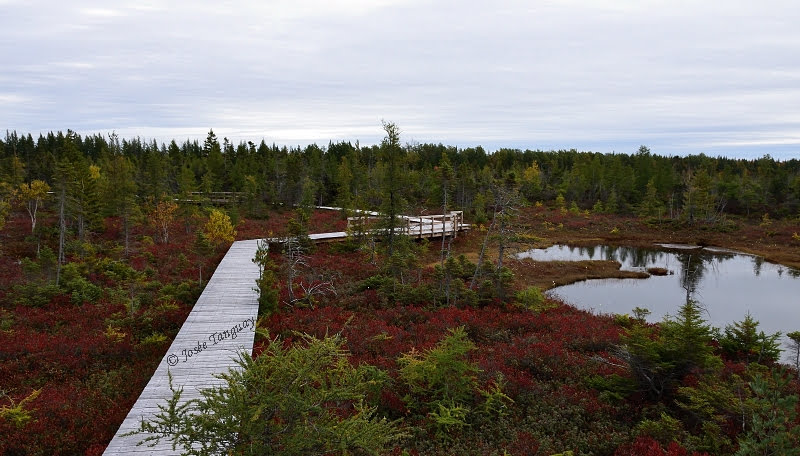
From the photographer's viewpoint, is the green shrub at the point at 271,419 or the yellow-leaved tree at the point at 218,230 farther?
the yellow-leaved tree at the point at 218,230

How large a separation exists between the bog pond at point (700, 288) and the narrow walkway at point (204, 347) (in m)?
15.7

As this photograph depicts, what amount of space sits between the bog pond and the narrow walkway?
51.6 feet

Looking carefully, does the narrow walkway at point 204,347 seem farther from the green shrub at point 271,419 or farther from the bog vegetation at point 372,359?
the green shrub at point 271,419

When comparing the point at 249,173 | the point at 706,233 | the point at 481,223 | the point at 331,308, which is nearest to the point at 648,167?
the point at 706,233

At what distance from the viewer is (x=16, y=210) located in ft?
131

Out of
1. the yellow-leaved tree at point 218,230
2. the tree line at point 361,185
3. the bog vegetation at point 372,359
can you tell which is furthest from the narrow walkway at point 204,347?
the tree line at point 361,185

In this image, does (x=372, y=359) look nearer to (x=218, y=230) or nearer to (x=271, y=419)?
(x=271, y=419)

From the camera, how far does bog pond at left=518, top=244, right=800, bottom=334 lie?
22417 millimetres

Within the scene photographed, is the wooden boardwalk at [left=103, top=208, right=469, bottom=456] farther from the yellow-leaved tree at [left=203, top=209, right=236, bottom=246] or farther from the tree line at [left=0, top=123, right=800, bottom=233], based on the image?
the tree line at [left=0, top=123, right=800, bottom=233]

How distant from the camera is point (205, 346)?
12.4m

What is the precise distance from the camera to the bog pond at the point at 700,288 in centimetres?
2242

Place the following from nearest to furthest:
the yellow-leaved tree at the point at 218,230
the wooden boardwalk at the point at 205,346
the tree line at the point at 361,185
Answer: the wooden boardwalk at the point at 205,346 < the yellow-leaved tree at the point at 218,230 < the tree line at the point at 361,185

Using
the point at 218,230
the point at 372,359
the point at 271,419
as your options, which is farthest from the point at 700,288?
the point at 271,419

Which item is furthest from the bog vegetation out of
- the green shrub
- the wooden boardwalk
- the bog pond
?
the bog pond
